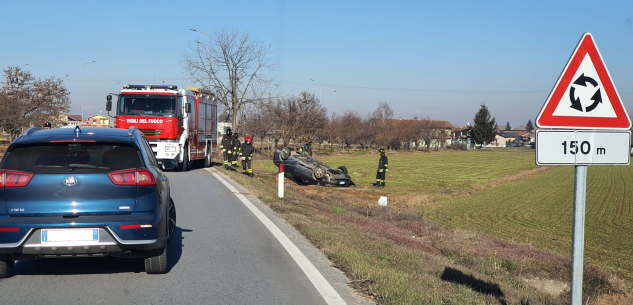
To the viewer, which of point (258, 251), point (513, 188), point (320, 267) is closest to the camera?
point (320, 267)

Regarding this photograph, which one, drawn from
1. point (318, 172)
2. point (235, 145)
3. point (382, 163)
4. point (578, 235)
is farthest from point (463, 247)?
point (382, 163)

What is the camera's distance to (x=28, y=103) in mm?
42500

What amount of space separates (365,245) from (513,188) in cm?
2893

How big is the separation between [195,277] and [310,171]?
19.3m

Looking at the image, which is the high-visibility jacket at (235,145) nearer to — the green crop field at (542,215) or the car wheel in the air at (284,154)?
the car wheel in the air at (284,154)

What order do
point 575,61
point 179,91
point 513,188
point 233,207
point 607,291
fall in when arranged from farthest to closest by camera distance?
1. point 513,188
2. point 179,91
3. point 233,207
4. point 607,291
5. point 575,61

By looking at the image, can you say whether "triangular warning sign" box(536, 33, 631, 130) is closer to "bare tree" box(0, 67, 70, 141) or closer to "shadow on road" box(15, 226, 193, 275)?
"shadow on road" box(15, 226, 193, 275)

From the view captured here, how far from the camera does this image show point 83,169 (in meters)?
5.78

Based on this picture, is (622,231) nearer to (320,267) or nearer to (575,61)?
(320,267)

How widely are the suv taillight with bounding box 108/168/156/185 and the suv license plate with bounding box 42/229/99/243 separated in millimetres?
540

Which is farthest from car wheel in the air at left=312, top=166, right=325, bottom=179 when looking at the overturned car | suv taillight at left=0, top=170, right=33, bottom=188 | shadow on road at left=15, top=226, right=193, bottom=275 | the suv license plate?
suv taillight at left=0, top=170, right=33, bottom=188

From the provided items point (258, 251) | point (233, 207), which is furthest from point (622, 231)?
point (258, 251)

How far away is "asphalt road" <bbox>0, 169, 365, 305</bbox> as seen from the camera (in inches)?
221

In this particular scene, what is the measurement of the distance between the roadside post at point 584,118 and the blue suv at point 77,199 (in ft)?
12.7
